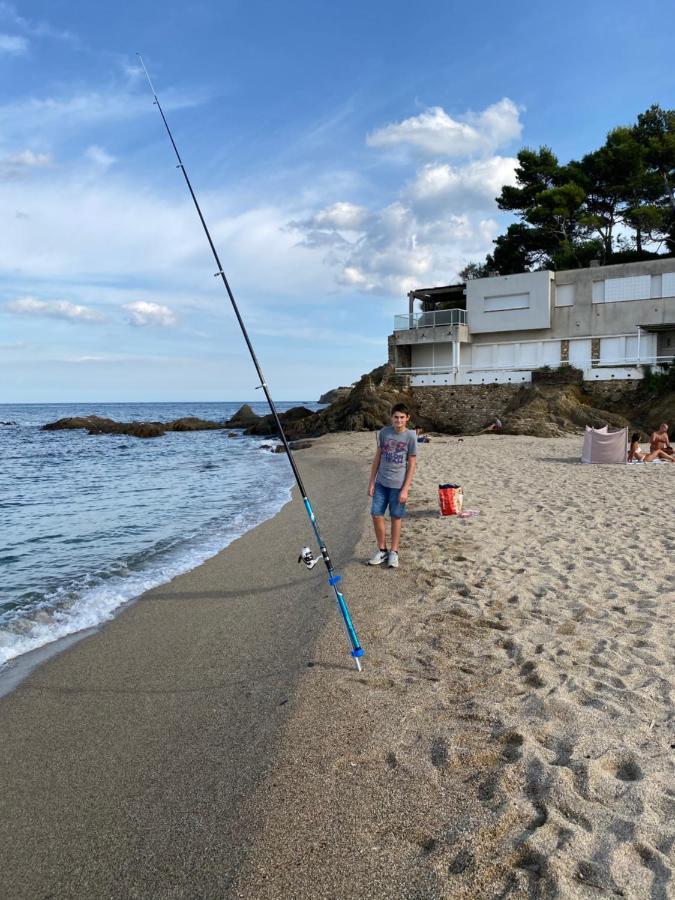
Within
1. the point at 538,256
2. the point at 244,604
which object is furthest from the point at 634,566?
the point at 538,256

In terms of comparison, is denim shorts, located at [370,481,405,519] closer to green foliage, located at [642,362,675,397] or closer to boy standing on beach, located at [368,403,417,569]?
boy standing on beach, located at [368,403,417,569]

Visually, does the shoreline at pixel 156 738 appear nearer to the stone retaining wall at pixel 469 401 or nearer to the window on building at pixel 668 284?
the stone retaining wall at pixel 469 401

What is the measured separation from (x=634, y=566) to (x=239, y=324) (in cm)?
437

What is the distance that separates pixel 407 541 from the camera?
24.8 ft

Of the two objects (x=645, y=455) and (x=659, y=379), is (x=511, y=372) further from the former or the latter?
(x=645, y=455)

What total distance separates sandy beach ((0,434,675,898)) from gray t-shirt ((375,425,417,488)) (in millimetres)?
963

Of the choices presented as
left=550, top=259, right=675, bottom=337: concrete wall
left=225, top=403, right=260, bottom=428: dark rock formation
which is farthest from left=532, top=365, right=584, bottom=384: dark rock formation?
left=225, top=403, right=260, bottom=428: dark rock formation

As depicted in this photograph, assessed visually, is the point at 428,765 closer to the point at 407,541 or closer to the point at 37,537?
the point at 407,541

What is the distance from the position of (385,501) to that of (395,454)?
1.78 ft

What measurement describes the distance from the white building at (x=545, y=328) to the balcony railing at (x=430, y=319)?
51 mm

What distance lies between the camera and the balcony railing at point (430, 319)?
1233 inches

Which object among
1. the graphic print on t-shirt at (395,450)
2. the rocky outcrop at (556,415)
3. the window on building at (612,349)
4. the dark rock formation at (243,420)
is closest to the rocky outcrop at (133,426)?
the dark rock formation at (243,420)

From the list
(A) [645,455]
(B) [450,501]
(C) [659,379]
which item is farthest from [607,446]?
(C) [659,379]

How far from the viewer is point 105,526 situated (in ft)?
34.6
